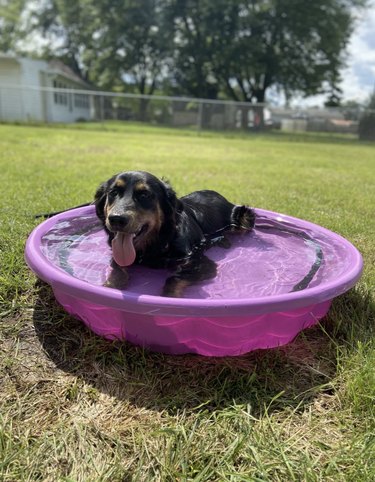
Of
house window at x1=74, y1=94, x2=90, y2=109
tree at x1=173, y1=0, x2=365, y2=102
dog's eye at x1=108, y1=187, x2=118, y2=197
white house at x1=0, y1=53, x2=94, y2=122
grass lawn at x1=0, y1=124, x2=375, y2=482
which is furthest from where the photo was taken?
tree at x1=173, y1=0, x2=365, y2=102

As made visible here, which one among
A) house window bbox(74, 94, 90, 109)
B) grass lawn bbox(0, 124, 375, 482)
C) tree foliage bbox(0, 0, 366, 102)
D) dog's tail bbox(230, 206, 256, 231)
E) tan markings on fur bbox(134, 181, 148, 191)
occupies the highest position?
tree foliage bbox(0, 0, 366, 102)

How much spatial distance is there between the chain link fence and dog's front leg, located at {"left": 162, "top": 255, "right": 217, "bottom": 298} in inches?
775

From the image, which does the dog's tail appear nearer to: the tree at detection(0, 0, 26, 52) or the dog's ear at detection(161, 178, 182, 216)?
the dog's ear at detection(161, 178, 182, 216)

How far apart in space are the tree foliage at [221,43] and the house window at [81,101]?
11.4 meters

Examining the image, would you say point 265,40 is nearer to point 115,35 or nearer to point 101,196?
point 115,35

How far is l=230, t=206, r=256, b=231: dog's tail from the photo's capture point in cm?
434

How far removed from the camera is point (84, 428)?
6.29ft

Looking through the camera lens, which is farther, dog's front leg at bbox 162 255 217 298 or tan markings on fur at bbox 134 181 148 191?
tan markings on fur at bbox 134 181 148 191

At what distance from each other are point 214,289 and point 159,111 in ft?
77.2

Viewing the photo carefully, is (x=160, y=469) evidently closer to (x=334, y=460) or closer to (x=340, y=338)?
(x=334, y=460)

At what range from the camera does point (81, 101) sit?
28.0 m

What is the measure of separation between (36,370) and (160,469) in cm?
96

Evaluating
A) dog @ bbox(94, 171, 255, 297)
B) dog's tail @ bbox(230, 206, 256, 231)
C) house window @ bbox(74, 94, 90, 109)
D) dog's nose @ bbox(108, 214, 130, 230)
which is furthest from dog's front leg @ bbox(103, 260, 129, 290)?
house window @ bbox(74, 94, 90, 109)

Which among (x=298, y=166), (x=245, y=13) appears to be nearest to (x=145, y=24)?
(x=245, y=13)
